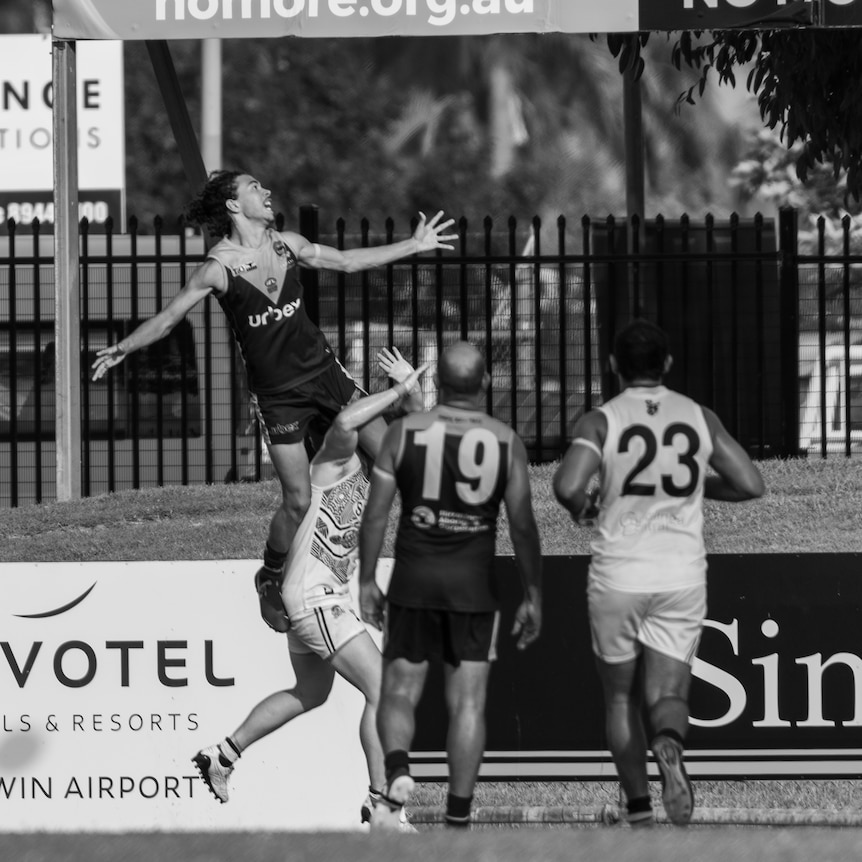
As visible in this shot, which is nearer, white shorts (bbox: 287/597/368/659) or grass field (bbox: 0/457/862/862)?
grass field (bbox: 0/457/862/862)

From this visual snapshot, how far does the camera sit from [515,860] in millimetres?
4711

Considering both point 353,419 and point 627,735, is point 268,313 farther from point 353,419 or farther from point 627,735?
point 627,735

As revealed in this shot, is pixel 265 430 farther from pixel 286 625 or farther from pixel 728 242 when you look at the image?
pixel 728 242

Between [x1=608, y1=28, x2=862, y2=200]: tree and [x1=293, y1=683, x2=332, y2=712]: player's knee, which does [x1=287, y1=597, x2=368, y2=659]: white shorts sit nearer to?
[x1=293, y1=683, x2=332, y2=712]: player's knee

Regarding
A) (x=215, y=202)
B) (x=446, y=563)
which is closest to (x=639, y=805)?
(x=446, y=563)

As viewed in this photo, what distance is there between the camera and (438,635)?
6.07 meters

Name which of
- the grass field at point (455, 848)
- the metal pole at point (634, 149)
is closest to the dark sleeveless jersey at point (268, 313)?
the grass field at point (455, 848)

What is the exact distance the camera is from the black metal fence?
1184 centimetres

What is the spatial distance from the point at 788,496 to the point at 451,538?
506 centimetres

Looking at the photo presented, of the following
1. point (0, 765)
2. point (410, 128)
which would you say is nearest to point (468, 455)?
point (0, 765)

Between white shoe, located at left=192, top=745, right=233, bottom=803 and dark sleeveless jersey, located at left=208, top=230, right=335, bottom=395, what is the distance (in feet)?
5.97

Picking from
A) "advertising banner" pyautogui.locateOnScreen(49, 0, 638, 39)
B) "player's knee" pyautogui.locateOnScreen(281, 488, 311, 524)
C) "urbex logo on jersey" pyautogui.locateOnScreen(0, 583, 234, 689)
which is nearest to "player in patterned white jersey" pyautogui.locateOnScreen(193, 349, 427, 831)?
"urbex logo on jersey" pyautogui.locateOnScreen(0, 583, 234, 689)

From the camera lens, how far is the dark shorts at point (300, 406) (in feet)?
25.7

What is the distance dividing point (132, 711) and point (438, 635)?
164 centimetres
